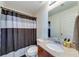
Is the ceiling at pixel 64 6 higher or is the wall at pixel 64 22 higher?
the ceiling at pixel 64 6

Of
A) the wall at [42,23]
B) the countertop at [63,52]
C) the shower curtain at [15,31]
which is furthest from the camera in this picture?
the wall at [42,23]

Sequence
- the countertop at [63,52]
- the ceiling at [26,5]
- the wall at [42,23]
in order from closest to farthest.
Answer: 1. the countertop at [63,52]
2. the ceiling at [26,5]
3. the wall at [42,23]

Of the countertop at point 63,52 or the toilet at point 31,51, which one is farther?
the toilet at point 31,51

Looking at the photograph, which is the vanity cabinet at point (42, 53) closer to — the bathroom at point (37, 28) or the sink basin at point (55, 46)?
the bathroom at point (37, 28)

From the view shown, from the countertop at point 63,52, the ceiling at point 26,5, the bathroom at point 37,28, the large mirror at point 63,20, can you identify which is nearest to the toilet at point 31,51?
the bathroom at point 37,28

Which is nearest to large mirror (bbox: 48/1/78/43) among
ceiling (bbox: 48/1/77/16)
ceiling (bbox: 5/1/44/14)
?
ceiling (bbox: 48/1/77/16)

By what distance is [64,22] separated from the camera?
5.61 ft

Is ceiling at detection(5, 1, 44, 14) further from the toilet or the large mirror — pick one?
the toilet

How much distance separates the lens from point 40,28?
6.29ft

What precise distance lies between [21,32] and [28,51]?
0.33 metres

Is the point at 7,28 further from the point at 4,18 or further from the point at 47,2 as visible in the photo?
the point at 47,2

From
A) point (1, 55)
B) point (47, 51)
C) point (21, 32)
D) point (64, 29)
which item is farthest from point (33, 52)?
point (64, 29)

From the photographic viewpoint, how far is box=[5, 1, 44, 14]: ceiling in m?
1.76

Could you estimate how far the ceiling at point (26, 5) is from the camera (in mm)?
1758
